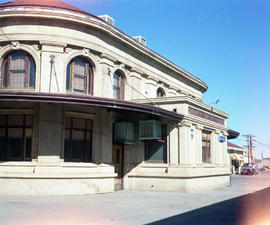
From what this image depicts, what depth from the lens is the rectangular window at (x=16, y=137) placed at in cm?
1756

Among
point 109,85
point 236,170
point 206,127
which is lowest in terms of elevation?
point 236,170

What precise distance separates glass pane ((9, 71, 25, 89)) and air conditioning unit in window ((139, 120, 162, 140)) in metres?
7.17

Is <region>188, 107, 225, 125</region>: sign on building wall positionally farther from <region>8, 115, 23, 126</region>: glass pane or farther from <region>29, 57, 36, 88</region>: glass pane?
<region>8, 115, 23, 126</region>: glass pane

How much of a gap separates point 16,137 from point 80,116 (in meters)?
3.42

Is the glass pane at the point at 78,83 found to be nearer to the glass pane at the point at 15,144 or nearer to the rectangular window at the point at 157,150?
the glass pane at the point at 15,144

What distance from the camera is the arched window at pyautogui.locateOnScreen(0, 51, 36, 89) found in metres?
18.1

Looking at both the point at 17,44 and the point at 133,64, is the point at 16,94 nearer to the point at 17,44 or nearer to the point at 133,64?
the point at 17,44

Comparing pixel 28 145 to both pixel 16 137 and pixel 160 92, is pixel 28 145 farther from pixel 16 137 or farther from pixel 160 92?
pixel 160 92

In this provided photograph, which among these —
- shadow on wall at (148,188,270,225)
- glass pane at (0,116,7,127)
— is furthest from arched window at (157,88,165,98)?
shadow on wall at (148,188,270,225)

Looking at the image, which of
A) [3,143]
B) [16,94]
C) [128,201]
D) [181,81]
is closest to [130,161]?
[128,201]

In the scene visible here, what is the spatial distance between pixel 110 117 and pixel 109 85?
1870 mm

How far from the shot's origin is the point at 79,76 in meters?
19.0

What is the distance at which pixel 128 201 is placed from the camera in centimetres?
1523

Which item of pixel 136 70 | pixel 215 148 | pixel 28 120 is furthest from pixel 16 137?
pixel 215 148
